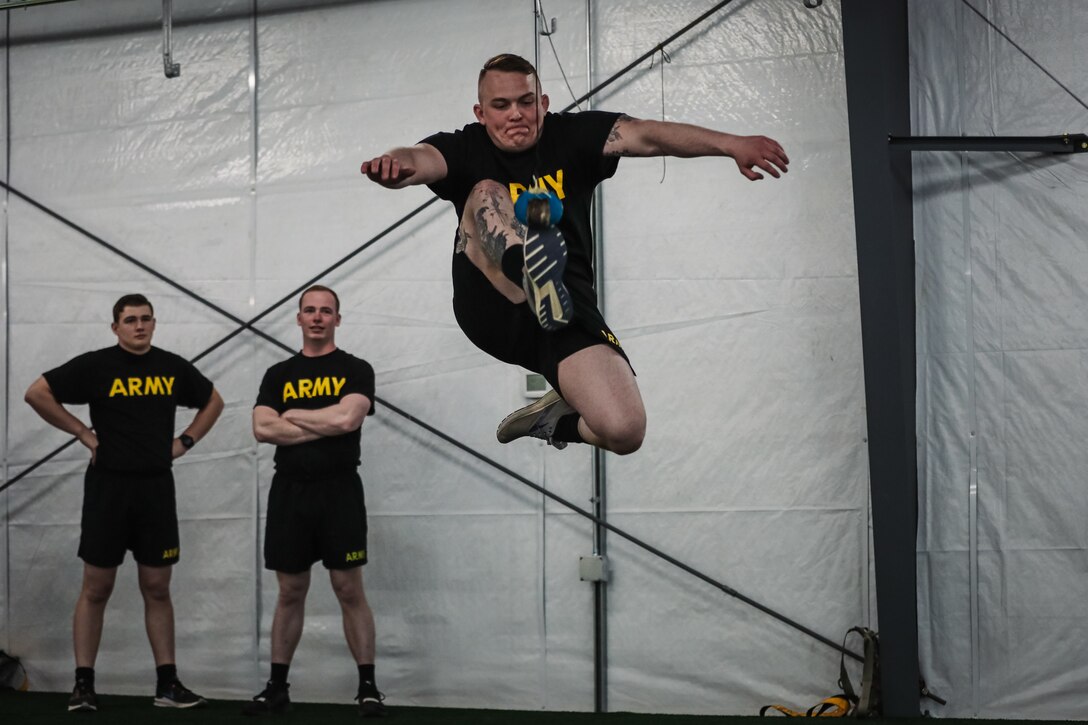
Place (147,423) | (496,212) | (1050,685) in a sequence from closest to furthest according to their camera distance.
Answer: (496,212) < (1050,685) < (147,423)

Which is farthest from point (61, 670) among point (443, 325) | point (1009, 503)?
point (1009, 503)

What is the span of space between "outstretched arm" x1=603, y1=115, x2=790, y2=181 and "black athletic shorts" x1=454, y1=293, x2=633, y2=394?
1.39 ft

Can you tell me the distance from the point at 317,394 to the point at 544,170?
192 cm

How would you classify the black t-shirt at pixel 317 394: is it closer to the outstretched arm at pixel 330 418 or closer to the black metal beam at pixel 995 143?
the outstretched arm at pixel 330 418

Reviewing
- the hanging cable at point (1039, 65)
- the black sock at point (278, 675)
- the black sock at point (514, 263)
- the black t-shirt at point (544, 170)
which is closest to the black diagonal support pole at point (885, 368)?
the hanging cable at point (1039, 65)

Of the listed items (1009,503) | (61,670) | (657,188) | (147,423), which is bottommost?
(61,670)

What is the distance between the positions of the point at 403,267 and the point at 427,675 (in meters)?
1.71

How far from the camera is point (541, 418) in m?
3.15

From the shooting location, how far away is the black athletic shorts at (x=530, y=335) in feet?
9.34

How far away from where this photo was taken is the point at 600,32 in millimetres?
5027

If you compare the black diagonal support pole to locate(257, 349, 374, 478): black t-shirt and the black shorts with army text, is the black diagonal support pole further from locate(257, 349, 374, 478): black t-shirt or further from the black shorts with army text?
locate(257, 349, 374, 478): black t-shirt

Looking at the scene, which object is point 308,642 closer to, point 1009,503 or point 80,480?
point 80,480

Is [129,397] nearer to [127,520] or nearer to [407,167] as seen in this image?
[127,520]

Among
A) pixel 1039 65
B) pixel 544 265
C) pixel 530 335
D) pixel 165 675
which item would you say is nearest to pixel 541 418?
pixel 530 335
